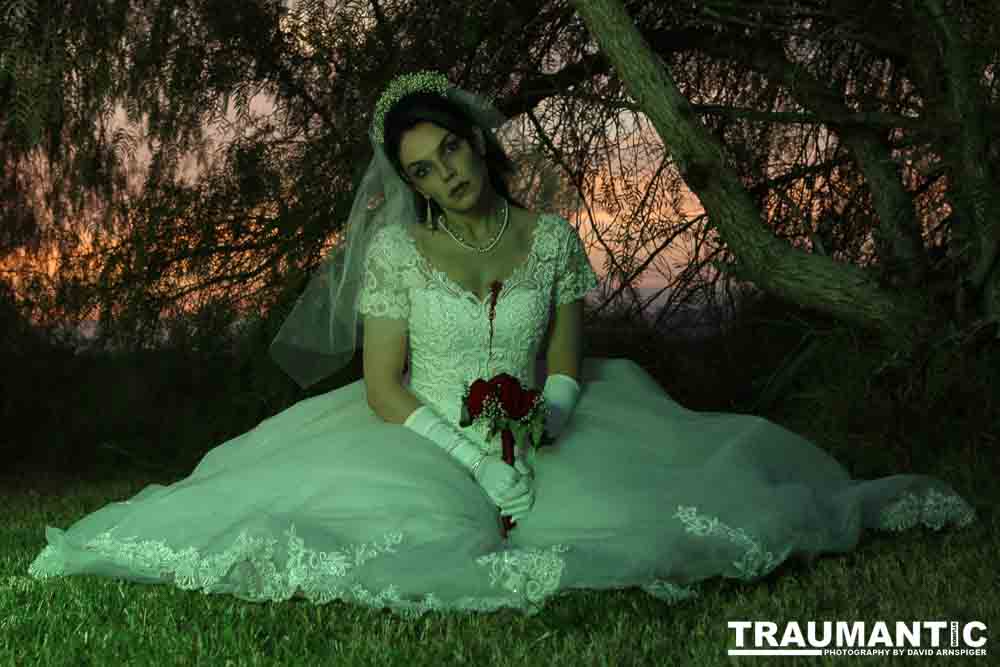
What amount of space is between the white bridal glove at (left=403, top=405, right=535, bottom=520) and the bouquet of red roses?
47mm

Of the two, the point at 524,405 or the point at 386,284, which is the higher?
the point at 386,284

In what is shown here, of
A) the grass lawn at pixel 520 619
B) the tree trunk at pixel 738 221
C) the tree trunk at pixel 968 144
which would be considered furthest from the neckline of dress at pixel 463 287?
the tree trunk at pixel 968 144

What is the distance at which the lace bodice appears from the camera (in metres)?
3.60

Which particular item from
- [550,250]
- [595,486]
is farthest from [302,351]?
[595,486]

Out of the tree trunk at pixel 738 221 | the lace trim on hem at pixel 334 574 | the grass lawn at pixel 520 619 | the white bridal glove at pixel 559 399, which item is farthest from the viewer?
the tree trunk at pixel 738 221

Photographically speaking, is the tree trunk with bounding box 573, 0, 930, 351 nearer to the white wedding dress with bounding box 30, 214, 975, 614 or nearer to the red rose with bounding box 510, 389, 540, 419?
the white wedding dress with bounding box 30, 214, 975, 614

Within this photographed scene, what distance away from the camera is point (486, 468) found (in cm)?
321

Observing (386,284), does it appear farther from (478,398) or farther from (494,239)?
(478,398)

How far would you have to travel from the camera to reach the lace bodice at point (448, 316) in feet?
11.8

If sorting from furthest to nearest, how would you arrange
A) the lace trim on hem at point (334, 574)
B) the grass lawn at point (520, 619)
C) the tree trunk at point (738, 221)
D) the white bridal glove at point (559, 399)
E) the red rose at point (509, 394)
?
the tree trunk at point (738, 221), the white bridal glove at point (559, 399), the red rose at point (509, 394), the lace trim on hem at point (334, 574), the grass lawn at point (520, 619)

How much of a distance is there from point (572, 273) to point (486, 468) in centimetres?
86

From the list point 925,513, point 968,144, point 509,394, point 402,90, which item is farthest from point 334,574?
point 968,144

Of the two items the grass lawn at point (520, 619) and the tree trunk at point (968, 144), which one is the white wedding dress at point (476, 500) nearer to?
the grass lawn at point (520, 619)

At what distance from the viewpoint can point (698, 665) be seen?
7.79ft
